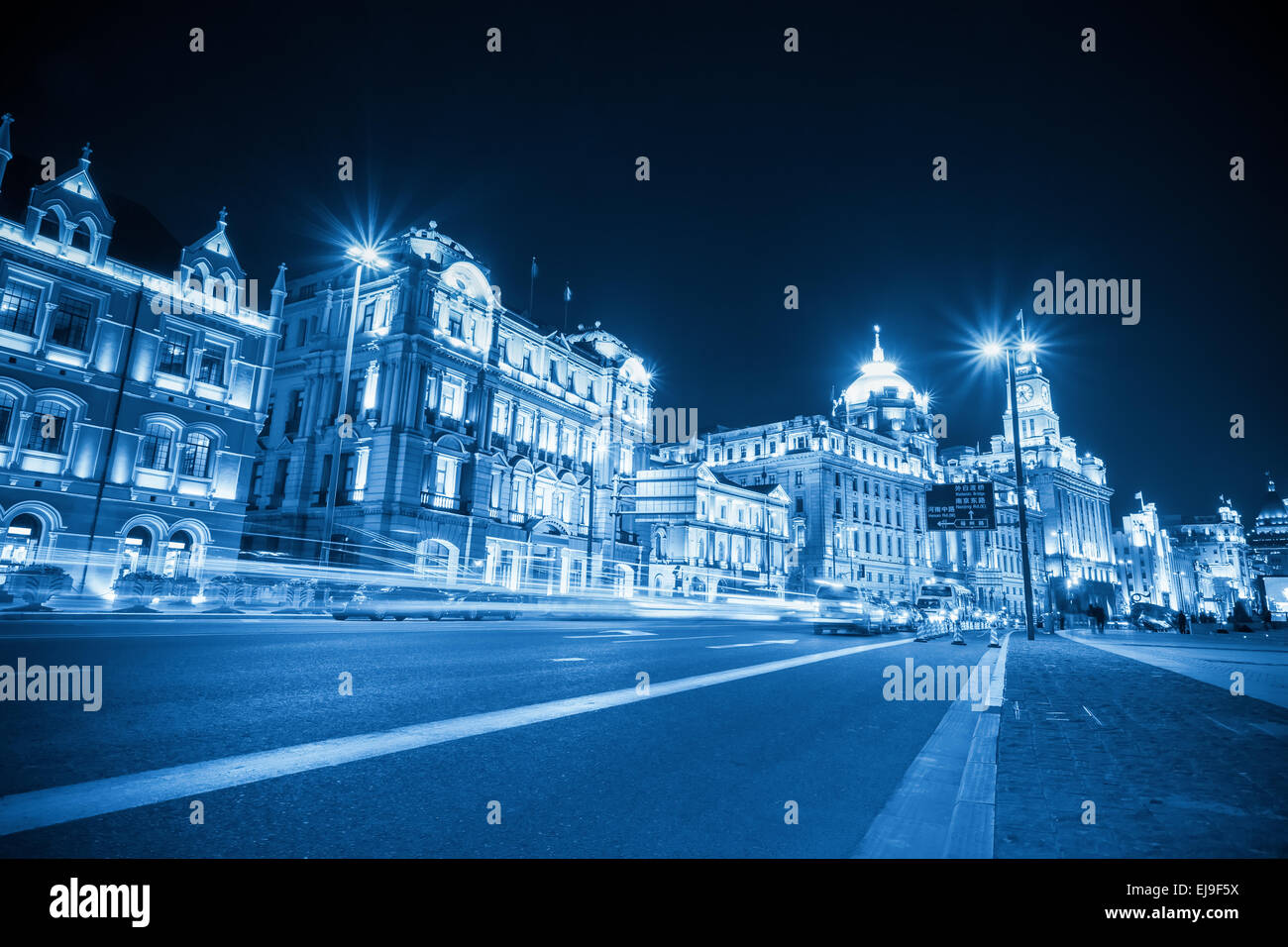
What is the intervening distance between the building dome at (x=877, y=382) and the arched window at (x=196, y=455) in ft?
302

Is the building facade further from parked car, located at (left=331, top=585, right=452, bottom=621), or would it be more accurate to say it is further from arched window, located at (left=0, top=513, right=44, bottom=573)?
arched window, located at (left=0, top=513, right=44, bottom=573)

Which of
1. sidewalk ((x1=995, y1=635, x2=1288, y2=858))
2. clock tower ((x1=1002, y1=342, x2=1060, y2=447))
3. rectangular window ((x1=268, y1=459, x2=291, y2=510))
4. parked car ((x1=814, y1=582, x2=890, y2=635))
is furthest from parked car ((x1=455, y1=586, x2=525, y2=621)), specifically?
clock tower ((x1=1002, y1=342, x2=1060, y2=447))

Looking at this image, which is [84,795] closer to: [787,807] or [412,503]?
[787,807]

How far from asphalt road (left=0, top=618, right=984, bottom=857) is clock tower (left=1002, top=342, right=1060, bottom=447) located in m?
133

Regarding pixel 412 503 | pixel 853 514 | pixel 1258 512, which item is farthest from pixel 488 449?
pixel 1258 512

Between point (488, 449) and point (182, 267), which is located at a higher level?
point (182, 267)

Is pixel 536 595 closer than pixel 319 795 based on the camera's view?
No

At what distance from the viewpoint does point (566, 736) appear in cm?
589

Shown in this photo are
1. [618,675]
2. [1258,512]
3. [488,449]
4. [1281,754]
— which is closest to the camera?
[1281,754]

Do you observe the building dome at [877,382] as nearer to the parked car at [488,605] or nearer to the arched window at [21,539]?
the parked car at [488,605]

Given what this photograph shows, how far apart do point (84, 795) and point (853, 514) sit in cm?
8473

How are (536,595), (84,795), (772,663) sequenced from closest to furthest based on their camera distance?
(84,795) → (772,663) → (536,595)

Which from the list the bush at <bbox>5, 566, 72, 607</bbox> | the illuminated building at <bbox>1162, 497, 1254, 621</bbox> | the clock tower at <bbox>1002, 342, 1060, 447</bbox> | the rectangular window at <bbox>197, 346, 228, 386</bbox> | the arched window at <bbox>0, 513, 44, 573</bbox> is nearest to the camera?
the bush at <bbox>5, 566, 72, 607</bbox>

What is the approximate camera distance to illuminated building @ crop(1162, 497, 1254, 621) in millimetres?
152750
